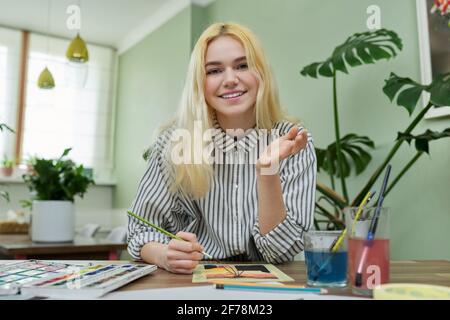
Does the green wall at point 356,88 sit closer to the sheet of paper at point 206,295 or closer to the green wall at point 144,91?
the green wall at point 144,91

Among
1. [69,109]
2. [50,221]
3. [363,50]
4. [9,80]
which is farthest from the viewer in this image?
[69,109]

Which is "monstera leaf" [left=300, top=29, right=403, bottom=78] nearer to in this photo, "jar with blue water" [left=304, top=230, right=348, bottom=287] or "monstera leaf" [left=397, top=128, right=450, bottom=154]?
"monstera leaf" [left=397, top=128, right=450, bottom=154]

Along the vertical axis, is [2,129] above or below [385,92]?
below

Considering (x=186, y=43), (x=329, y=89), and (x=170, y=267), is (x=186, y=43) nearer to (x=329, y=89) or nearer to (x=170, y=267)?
(x=329, y=89)

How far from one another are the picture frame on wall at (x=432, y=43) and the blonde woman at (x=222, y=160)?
93cm

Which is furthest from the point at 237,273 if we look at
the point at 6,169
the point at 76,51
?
the point at 6,169

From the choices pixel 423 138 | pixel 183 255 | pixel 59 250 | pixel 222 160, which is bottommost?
pixel 59 250

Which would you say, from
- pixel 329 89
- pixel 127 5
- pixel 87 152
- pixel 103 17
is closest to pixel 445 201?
pixel 329 89

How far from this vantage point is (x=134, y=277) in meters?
0.70

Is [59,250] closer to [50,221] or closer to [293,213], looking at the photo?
[50,221]

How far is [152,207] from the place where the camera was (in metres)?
1.14

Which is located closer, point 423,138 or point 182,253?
point 182,253

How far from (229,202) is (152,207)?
0.70ft

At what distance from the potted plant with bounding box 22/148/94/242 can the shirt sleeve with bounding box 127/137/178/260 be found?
1149mm
